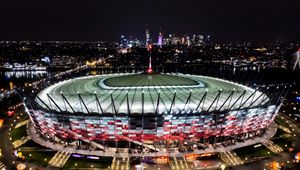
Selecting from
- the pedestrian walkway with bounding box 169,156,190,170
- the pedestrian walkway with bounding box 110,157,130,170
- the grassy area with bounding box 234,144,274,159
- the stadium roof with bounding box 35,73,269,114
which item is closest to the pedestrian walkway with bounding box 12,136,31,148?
the stadium roof with bounding box 35,73,269,114

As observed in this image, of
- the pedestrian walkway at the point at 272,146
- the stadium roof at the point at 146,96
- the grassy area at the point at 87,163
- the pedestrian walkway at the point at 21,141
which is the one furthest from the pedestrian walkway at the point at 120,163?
the pedestrian walkway at the point at 272,146

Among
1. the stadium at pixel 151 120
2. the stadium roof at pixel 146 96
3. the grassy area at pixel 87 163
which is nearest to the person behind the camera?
the grassy area at pixel 87 163

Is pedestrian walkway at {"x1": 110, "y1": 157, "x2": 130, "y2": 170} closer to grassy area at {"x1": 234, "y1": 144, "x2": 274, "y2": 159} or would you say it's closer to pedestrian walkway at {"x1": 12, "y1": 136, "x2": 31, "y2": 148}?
pedestrian walkway at {"x1": 12, "y1": 136, "x2": 31, "y2": 148}

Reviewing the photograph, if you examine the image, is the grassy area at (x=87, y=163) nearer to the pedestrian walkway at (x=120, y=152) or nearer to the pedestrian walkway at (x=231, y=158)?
the pedestrian walkway at (x=120, y=152)

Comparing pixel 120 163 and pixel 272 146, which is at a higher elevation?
pixel 272 146

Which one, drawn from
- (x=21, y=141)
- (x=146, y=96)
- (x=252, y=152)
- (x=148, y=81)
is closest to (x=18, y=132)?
(x=21, y=141)

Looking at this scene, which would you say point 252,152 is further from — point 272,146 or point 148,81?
point 148,81

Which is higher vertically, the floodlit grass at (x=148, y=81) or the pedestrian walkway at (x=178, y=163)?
the floodlit grass at (x=148, y=81)
